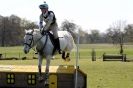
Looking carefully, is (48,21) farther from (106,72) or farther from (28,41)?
(106,72)

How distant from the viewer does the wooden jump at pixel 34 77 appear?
14672 mm

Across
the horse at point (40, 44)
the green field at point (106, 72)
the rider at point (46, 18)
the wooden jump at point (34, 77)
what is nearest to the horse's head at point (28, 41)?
the horse at point (40, 44)

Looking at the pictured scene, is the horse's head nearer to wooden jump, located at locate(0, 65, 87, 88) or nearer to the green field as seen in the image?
wooden jump, located at locate(0, 65, 87, 88)

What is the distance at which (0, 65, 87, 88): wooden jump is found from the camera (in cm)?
1467

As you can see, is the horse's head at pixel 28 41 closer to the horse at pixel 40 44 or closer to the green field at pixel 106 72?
the horse at pixel 40 44

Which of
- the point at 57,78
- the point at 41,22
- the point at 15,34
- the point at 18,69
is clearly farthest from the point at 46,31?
the point at 15,34

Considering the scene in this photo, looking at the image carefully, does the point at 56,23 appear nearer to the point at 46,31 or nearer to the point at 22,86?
the point at 46,31

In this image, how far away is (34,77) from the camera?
1526 centimetres

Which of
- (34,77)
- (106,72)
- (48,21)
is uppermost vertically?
(48,21)

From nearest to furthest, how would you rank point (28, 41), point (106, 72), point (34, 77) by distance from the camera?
point (28, 41) < point (34, 77) < point (106, 72)

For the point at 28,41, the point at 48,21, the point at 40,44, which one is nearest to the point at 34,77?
the point at 40,44

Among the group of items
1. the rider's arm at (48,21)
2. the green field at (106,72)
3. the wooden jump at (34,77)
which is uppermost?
the rider's arm at (48,21)

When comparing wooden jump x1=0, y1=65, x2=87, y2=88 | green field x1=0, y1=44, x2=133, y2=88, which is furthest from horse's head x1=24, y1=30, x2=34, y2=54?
green field x1=0, y1=44, x2=133, y2=88

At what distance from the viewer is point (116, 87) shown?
19844 millimetres
